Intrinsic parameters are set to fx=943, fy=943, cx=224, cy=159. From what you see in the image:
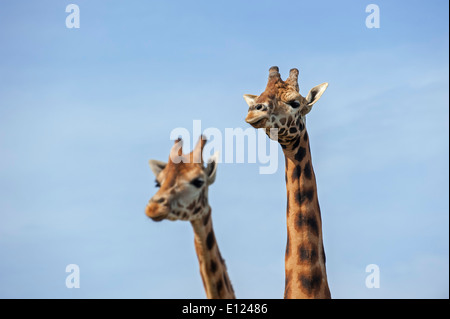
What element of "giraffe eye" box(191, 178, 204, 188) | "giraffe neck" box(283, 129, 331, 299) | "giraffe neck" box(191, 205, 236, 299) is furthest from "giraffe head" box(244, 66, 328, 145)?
"giraffe neck" box(191, 205, 236, 299)

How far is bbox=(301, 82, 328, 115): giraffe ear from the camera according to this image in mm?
21656

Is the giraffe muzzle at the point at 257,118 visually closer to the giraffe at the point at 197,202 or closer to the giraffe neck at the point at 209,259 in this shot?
the giraffe at the point at 197,202

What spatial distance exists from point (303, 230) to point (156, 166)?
15.4ft

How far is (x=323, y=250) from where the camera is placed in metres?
20.9

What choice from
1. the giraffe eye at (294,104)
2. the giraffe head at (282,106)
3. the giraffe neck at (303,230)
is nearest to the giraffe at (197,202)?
the giraffe head at (282,106)

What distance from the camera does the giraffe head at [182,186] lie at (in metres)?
16.1

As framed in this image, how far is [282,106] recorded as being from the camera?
2084 cm

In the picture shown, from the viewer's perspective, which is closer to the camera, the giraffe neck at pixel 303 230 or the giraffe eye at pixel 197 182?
the giraffe eye at pixel 197 182

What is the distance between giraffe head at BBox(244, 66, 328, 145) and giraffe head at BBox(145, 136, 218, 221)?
297 centimetres

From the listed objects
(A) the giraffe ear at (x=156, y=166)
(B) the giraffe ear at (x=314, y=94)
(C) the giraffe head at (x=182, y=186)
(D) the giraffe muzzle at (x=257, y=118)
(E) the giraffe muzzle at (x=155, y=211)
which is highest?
(B) the giraffe ear at (x=314, y=94)

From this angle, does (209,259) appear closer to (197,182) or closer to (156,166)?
(197,182)

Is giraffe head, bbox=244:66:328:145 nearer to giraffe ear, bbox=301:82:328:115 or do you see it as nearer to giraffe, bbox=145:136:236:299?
giraffe ear, bbox=301:82:328:115
